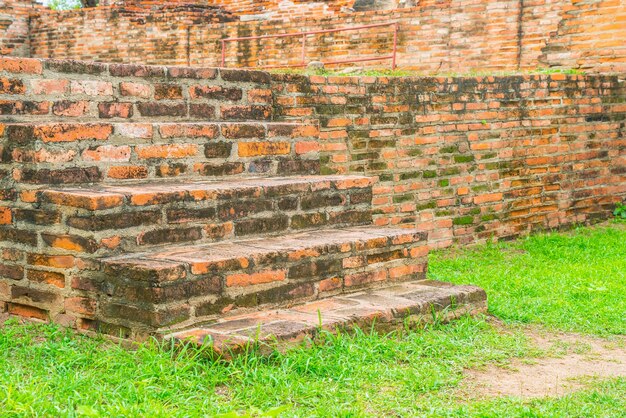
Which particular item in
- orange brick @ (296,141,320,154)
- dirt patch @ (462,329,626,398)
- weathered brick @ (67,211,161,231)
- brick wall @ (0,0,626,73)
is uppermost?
brick wall @ (0,0,626,73)

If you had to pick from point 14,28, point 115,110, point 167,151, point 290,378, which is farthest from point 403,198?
point 14,28

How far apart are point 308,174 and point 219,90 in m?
0.65

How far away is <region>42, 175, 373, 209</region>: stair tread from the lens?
342 centimetres

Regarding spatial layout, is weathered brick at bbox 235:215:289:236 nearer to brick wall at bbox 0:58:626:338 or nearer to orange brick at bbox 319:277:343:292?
brick wall at bbox 0:58:626:338

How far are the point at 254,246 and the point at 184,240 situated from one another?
11.7 inches

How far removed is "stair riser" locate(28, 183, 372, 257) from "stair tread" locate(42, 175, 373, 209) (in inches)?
0.8

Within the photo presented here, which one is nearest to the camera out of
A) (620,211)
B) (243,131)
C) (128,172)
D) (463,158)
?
(128,172)

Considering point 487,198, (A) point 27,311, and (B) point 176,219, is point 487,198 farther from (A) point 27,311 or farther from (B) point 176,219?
(A) point 27,311

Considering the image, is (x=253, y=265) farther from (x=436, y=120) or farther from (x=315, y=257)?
(x=436, y=120)

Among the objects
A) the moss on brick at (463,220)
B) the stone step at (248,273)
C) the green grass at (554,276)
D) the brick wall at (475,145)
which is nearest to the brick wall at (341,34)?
the brick wall at (475,145)

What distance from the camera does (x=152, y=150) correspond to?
158 inches

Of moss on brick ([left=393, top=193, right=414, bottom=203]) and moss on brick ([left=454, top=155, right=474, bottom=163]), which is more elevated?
moss on brick ([left=454, top=155, right=474, bottom=163])

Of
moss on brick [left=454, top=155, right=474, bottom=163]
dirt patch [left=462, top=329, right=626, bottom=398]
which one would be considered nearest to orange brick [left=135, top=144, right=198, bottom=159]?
dirt patch [left=462, top=329, right=626, bottom=398]

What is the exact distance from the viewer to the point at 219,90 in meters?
4.57
